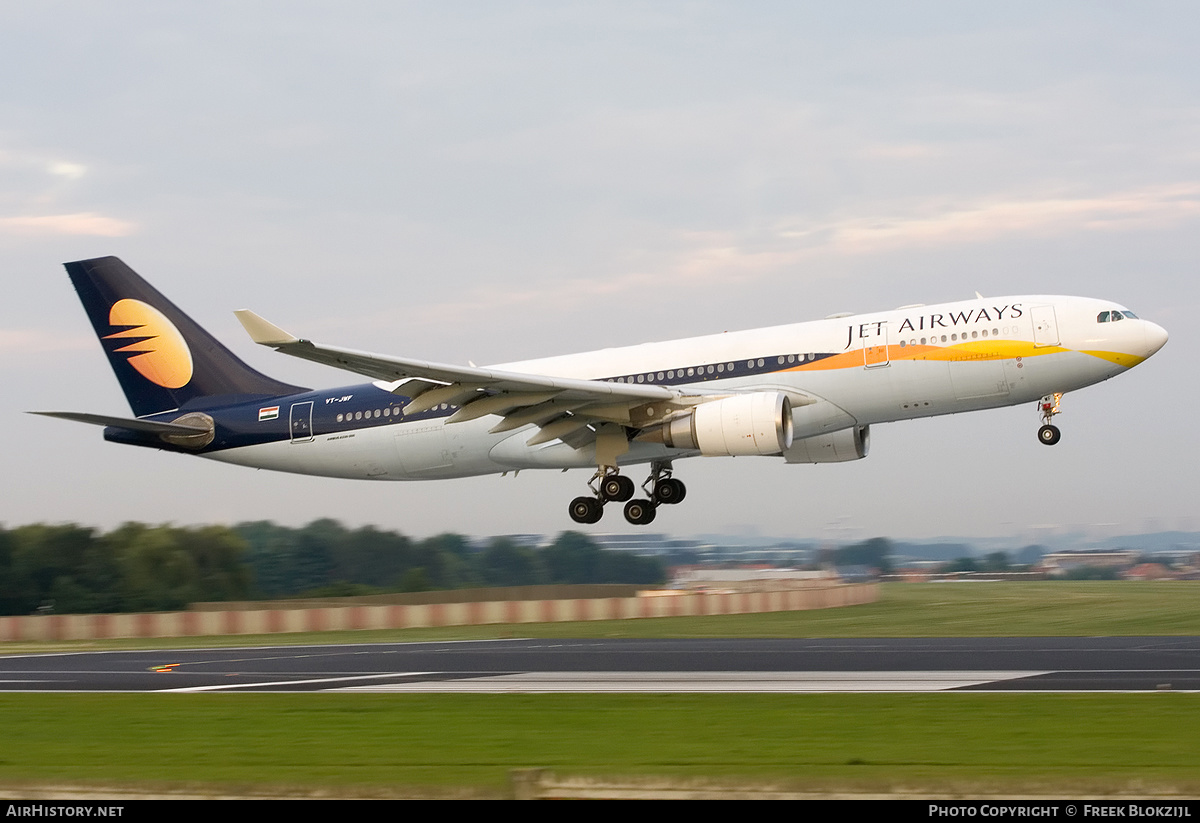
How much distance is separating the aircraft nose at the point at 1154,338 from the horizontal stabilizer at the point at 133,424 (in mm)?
25206

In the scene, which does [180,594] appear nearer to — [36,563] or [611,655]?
[36,563]

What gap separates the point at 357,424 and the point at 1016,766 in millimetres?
25307

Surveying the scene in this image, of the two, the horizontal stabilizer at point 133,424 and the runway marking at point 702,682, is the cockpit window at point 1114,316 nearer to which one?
the runway marking at point 702,682

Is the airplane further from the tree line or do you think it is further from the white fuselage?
the tree line

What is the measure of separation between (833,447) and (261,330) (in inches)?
610

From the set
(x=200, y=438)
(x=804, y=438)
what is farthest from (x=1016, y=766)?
(x=200, y=438)

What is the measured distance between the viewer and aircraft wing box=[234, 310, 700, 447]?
28.3 metres

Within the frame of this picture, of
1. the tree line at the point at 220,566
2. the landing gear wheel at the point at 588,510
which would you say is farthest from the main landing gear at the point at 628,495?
the tree line at the point at 220,566

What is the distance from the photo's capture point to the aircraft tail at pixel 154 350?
38.5 metres

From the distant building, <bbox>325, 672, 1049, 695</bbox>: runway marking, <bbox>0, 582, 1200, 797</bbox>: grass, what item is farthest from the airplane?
the distant building

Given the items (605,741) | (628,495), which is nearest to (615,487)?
(628,495)

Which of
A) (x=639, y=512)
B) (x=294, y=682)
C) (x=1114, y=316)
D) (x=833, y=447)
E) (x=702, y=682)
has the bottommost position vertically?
(x=294, y=682)

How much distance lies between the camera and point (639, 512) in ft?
116

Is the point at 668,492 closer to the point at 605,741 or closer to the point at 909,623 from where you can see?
the point at 909,623
